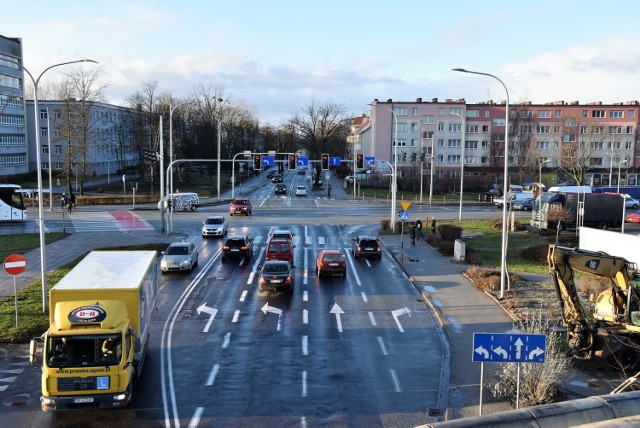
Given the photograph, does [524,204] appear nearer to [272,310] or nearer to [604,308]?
[272,310]

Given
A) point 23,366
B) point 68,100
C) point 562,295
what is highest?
point 68,100

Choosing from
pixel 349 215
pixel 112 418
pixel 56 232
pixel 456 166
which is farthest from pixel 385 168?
pixel 112 418

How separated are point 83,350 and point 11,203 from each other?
140 feet

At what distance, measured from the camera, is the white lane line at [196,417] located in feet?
44.3

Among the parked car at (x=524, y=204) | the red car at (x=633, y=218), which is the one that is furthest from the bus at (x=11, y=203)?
the red car at (x=633, y=218)

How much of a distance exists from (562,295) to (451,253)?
18.4 metres

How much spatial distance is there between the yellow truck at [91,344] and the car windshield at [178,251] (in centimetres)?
1607

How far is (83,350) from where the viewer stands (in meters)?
13.7

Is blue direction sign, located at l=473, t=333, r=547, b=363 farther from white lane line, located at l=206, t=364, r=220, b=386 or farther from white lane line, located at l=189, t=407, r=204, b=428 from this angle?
white lane line, located at l=206, t=364, r=220, b=386

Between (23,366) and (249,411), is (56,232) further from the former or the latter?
(249,411)

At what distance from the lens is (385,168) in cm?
9550

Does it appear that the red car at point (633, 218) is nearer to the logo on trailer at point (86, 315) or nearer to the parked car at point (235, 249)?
the parked car at point (235, 249)

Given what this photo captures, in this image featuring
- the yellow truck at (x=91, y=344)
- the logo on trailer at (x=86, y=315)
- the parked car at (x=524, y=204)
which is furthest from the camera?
the parked car at (x=524, y=204)

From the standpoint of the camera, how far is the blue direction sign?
1202 cm
